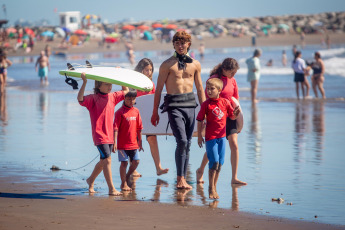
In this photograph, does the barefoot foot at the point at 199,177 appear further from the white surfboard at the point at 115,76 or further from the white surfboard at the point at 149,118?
the white surfboard at the point at 115,76

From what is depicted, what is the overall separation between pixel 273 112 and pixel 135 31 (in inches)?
3974

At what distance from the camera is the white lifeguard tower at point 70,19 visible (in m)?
128

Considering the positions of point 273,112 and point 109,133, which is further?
point 273,112

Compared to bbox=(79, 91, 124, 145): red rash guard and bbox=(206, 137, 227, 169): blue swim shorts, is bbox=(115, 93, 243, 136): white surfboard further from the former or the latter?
bbox=(79, 91, 124, 145): red rash guard

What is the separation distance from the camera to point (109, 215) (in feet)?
21.7

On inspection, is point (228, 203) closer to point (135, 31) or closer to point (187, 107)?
point (187, 107)

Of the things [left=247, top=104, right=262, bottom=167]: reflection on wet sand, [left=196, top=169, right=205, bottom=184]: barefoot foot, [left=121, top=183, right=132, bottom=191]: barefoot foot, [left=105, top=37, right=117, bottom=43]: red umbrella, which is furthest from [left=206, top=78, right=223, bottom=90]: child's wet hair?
[left=105, top=37, right=117, bottom=43]: red umbrella

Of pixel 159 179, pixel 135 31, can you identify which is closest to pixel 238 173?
pixel 159 179

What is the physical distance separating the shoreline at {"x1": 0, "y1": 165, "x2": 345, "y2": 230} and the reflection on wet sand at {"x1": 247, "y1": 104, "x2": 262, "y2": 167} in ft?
10.4

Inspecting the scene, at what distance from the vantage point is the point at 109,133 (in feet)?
25.3

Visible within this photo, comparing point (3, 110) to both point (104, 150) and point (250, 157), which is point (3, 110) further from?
point (104, 150)

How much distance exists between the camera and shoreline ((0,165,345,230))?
624 cm

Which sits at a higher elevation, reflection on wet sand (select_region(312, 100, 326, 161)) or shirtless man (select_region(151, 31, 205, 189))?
shirtless man (select_region(151, 31, 205, 189))

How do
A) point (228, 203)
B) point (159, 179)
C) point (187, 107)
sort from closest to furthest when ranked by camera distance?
point (228, 203) < point (187, 107) < point (159, 179)
